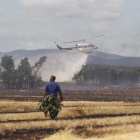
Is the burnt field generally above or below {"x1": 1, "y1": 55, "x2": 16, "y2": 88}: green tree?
below

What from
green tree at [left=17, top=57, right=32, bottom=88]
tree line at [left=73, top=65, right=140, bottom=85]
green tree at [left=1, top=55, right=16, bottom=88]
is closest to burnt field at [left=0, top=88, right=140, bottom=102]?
green tree at [left=1, top=55, right=16, bottom=88]

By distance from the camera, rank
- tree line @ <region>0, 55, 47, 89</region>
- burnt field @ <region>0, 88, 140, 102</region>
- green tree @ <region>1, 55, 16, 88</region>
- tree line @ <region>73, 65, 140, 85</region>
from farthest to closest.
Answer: tree line @ <region>73, 65, 140, 85</region>, tree line @ <region>0, 55, 47, 89</region>, green tree @ <region>1, 55, 16, 88</region>, burnt field @ <region>0, 88, 140, 102</region>

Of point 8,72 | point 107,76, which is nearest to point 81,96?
point 8,72

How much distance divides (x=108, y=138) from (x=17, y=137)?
3.80 metres

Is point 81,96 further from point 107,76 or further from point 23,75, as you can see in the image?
point 107,76

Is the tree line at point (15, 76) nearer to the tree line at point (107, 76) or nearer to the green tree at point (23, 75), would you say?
the green tree at point (23, 75)

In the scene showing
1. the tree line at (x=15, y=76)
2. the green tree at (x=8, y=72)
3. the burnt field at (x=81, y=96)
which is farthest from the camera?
the tree line at (x=15, y=76)

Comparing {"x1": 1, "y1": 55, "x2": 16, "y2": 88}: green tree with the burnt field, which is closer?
the burnt field

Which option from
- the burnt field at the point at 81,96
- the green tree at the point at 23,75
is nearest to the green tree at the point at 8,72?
the green tree at the point at 23,75

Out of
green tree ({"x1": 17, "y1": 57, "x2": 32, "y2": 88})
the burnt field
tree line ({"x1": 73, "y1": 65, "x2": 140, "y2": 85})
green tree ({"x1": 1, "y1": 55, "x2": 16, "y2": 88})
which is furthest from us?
tree line ({"x1": 73, "y1": 65, "x2": 140, "y2": 85})

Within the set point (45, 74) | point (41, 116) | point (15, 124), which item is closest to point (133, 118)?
point (41, 116)

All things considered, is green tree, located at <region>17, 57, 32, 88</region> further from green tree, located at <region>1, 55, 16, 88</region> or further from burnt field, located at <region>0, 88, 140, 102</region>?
burnt field, located at <region>0, 88, 140, 102</region>

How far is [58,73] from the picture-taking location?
181000mm

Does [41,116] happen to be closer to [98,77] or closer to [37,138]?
[37,138]
